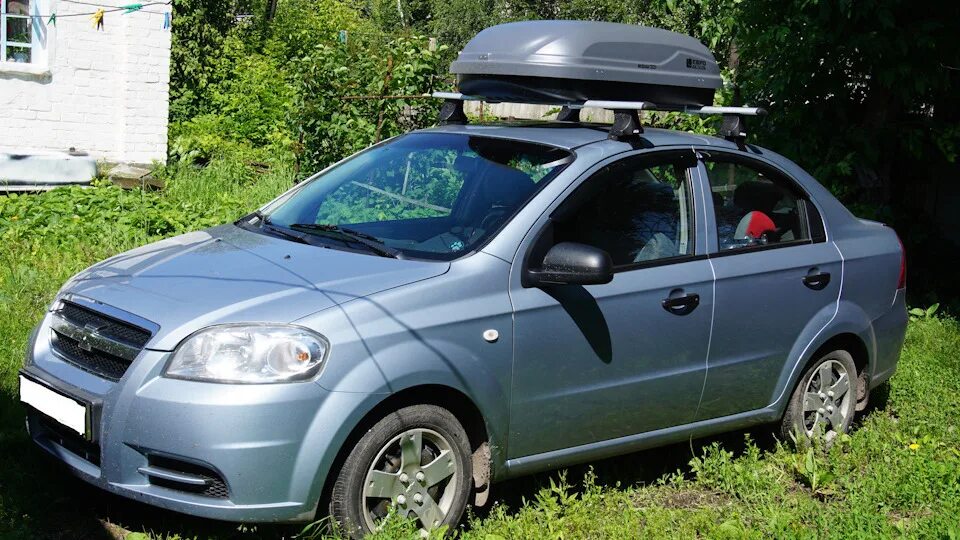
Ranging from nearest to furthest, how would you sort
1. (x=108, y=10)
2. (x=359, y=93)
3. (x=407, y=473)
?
(x=407, y=473) → (x=359, y=93) → (x=108, y=10)

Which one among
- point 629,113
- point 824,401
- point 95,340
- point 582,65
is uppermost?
point 582,65

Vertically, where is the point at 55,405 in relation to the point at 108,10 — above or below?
below

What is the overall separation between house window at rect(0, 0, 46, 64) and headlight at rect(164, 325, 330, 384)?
8.48 m

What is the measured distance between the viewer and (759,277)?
17.2 feet

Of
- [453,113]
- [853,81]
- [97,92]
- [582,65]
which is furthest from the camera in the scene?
[97,92]

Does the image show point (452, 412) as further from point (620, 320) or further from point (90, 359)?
point (90, 359)

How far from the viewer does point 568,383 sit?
455 centimetres

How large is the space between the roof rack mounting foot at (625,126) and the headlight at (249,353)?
182 centimetres

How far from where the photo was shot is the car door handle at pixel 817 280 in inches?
215

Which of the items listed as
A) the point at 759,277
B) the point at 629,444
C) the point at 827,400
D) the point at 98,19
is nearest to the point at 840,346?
the point at 827,400

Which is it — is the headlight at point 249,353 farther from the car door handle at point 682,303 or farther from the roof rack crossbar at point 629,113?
the roof rack crossbar at point 629,113

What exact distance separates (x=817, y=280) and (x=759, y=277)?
1.47 feet

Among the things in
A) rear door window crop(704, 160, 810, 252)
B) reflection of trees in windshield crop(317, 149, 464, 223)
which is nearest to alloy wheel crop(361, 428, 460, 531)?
reflection of trees in windshield crop(317, 149, 464, 223)

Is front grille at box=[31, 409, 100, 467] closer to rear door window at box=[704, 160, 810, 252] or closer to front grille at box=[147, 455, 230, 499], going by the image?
front grille at box=[147, 455, 230, 499]
